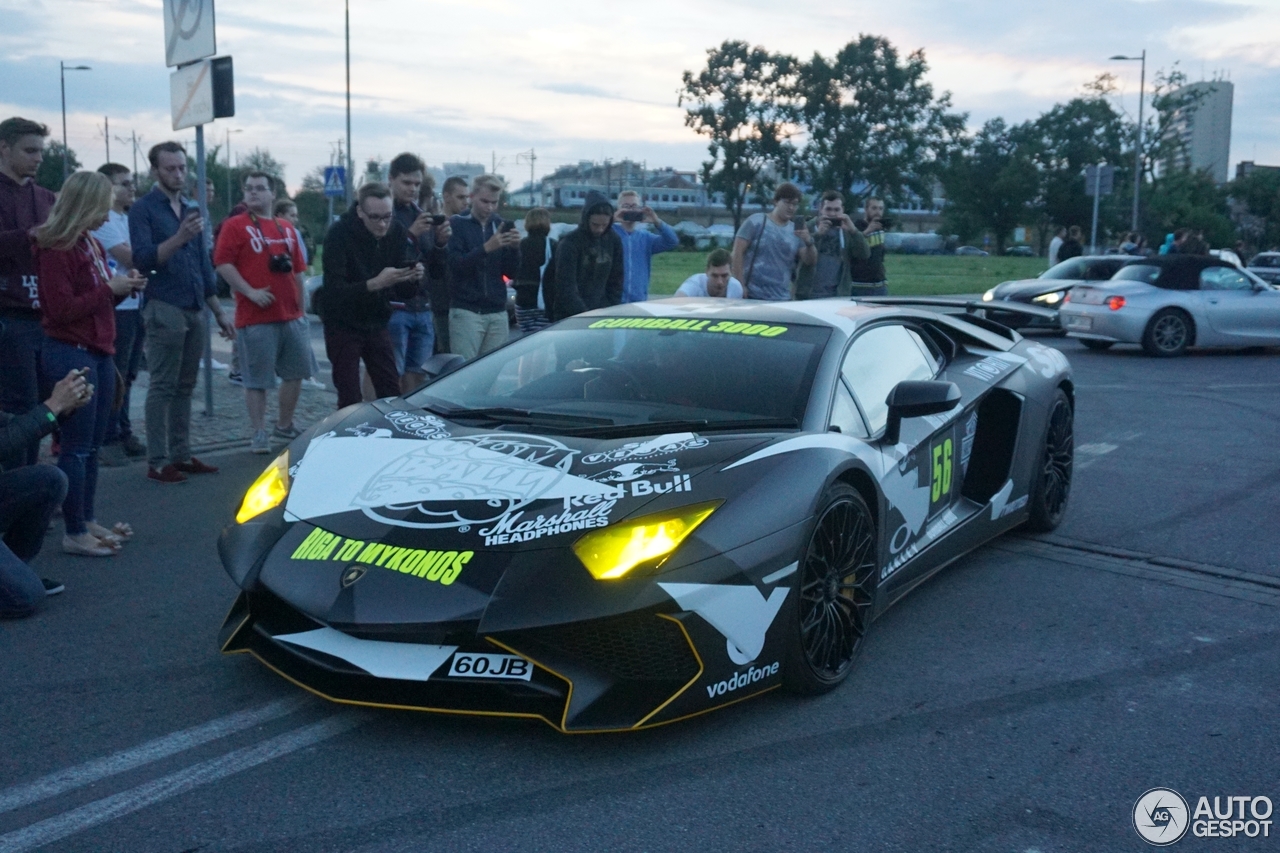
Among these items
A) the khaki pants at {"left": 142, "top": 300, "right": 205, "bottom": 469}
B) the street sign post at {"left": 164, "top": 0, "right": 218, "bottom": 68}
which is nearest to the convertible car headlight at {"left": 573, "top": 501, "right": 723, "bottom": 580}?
the khaki pants at {"left": 142, "top": 300, "right": 205, "bottom": 469}

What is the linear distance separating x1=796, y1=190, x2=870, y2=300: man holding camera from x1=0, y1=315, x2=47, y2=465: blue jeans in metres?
6.25

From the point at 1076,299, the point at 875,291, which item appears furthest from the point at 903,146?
the point at 875,291

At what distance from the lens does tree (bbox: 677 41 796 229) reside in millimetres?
68750

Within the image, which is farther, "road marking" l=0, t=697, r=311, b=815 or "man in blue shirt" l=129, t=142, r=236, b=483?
"man in blue shirt" l=129, t=142, r=236, b=483

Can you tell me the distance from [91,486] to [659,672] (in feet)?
11.4

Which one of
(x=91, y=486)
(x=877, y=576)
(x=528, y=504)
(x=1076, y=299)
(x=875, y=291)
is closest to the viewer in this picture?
(x=528, y=504)

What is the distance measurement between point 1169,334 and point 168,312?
42.6 feet

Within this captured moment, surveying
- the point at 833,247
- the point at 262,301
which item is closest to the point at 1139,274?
the point at 833,247

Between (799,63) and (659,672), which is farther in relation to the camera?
(799,63)

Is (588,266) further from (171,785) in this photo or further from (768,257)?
(171,785)

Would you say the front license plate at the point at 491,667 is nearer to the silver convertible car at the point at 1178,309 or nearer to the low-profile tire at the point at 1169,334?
the silver convertible car at the point at 1178,309

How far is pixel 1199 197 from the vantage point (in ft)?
201

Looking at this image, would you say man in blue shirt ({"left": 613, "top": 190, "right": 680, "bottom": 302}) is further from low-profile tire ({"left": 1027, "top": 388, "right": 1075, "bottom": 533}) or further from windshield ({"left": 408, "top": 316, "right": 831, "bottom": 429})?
windshield ({"left": 408, "top": 316, "right": 831, "bottom": 429})

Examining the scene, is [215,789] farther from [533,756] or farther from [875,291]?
[875,291]
